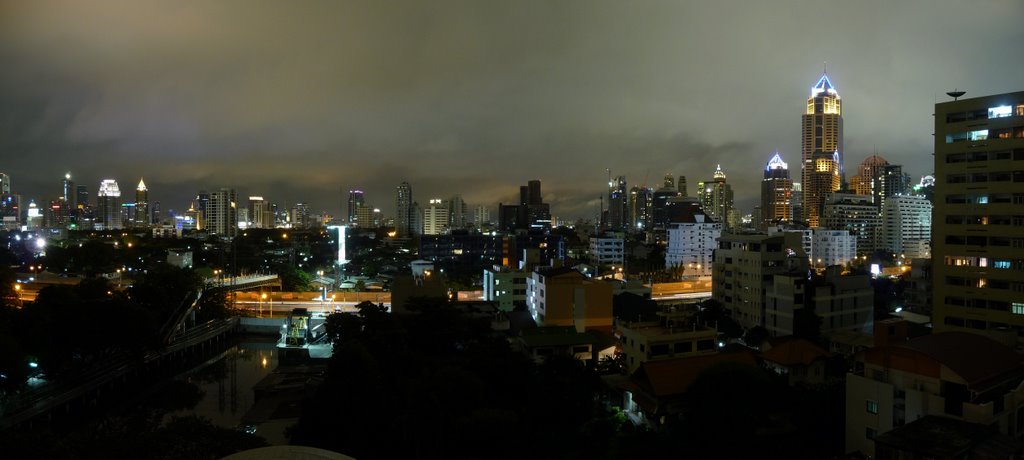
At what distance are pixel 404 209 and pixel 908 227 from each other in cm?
4376

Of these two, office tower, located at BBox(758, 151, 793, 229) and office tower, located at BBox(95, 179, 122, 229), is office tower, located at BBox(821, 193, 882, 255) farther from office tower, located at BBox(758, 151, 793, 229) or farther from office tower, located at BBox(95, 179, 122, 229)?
office tower, located at BBox(95, 179, 122, 229)

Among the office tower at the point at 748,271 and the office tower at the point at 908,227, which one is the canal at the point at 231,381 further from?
the office tower at the point at 908,227

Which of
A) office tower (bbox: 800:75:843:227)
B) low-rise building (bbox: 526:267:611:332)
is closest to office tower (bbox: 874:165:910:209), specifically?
office tower (bbox: 800:75:843:227)

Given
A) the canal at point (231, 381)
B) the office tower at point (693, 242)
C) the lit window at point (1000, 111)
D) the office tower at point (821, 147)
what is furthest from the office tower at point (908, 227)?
the canal at point (231, 381)

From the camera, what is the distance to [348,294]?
20594 millimetres

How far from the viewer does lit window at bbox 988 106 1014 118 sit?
10002mm

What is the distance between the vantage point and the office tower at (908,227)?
33.6m

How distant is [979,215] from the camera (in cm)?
1037

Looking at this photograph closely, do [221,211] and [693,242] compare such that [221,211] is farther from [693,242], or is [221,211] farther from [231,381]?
[231,381]

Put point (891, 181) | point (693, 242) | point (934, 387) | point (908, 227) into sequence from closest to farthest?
point (934, 387)
point (693, 242)
point (908, 227)
point (891, 181)

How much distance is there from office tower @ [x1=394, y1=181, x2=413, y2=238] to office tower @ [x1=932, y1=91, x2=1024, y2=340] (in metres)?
52.5

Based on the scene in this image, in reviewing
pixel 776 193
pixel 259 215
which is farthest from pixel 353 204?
pixel 776 193

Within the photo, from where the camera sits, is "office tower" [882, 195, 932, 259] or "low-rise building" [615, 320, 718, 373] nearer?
"low-rise building" [615, 320, 718, 373]

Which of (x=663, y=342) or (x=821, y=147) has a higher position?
(x=821, y=147)
